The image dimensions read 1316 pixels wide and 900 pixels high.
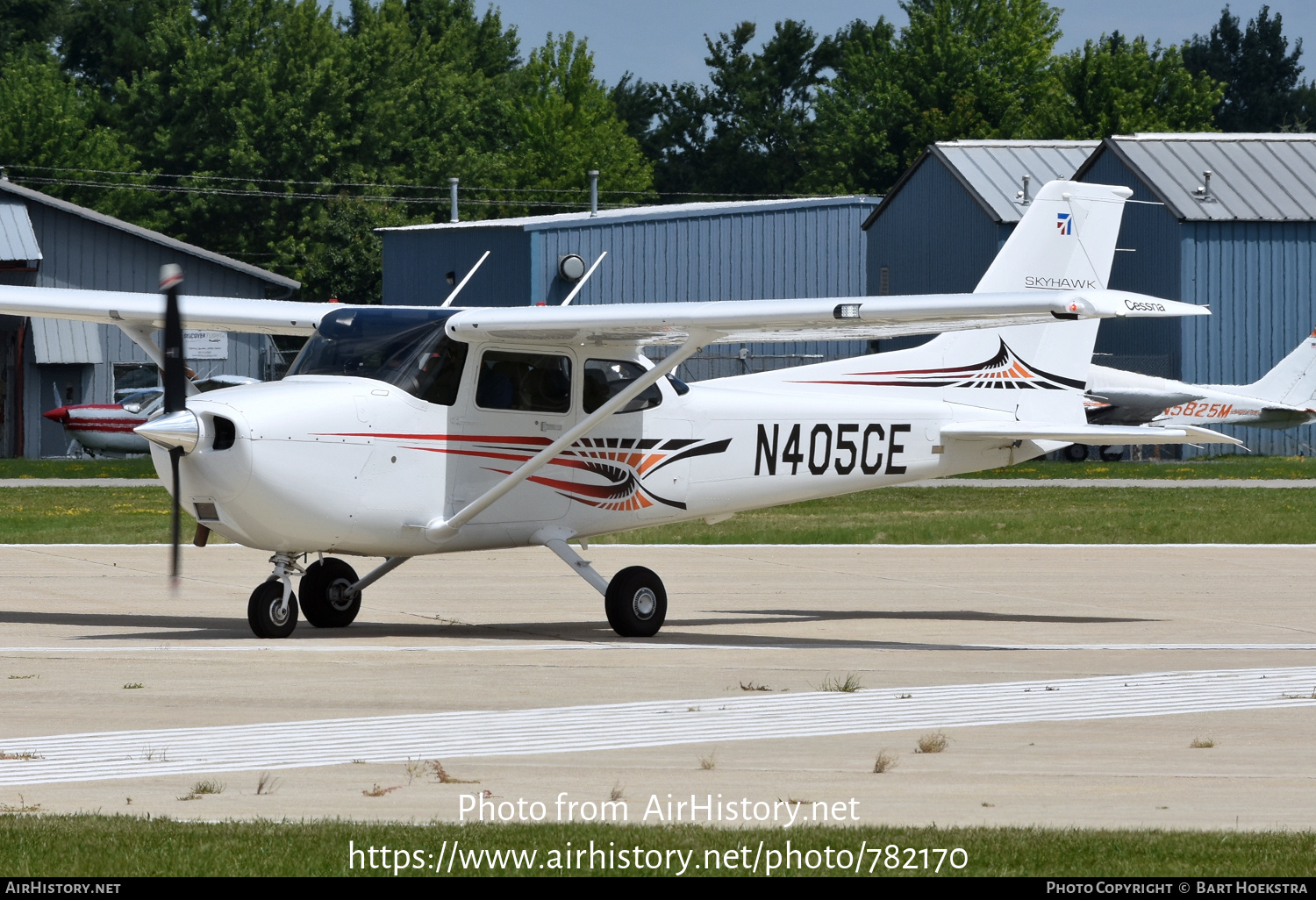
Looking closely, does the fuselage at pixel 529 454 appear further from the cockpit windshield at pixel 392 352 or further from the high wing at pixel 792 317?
the high wing at pixel 792 317

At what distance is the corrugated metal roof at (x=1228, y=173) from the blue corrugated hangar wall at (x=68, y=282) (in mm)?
21007

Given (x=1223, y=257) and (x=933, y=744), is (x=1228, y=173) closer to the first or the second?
(x=1223, y=257)

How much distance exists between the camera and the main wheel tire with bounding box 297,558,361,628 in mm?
14008

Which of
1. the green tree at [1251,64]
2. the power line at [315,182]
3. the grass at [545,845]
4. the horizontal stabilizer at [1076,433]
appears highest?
the green tree at [1251,64]

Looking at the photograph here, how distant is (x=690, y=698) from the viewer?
10.3m

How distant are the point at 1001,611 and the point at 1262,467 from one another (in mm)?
24330

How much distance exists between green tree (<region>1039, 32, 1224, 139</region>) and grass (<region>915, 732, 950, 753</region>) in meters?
73.9

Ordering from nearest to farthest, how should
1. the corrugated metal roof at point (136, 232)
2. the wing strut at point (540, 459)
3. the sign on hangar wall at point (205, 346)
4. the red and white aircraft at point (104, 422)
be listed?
the wing strut at point (540, 459) < the red and white aircraft at point (104, 422) < the sign on hangar wall at point (205, 346) < the corrugated metal roof at point (136, 232)

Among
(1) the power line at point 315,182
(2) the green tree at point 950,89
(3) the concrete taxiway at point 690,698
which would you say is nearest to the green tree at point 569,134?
(1) the power line at point 315,182

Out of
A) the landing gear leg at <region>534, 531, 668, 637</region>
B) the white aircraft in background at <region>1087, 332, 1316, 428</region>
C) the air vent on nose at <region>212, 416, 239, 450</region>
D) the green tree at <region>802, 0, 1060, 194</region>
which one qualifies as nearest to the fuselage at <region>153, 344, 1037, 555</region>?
the air vent on nose at <region>212, 416, 239, 450</region>

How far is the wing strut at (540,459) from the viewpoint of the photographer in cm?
1327

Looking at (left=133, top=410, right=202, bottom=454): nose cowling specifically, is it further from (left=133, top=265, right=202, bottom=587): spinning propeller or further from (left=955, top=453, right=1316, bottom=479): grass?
(left=955, top=453, right=1316, bottom=479): grass

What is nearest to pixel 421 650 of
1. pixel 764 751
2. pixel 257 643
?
pixel 257 643

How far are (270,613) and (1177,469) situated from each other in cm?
2807
